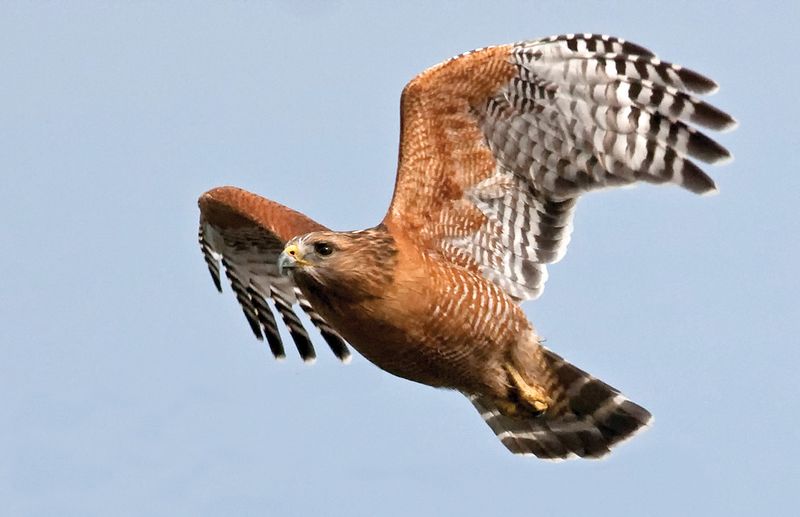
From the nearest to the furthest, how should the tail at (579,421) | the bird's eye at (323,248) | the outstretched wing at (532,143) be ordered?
the outstretched wing at (532,143) → the bird's eye at (323,248) → the tail at (579,421)

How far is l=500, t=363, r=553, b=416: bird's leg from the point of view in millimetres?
12578

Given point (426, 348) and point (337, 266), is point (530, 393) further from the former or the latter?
point (337, 266)

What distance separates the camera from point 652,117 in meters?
11.7

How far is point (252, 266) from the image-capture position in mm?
14633

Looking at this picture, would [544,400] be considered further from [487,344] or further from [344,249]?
[344,249]

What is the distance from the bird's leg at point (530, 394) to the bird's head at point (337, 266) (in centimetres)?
139

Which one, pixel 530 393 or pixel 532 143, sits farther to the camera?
pixel 530 393

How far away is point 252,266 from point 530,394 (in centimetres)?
307

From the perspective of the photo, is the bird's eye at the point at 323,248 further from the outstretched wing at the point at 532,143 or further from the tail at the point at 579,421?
the tail at the point at 579,421

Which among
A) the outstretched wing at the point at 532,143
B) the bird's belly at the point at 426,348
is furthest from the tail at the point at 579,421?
the outstretched wing at the point at 532,143

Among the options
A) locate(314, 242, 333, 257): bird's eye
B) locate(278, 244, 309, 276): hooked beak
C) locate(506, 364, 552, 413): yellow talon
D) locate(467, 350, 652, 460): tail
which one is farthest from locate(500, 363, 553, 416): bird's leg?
locate(278, 244, 309, 276): hooked beak

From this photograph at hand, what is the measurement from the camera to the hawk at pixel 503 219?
11.7m

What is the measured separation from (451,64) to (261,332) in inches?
147

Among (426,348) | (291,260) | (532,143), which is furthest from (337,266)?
(532,143)
